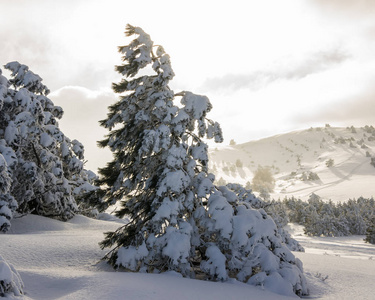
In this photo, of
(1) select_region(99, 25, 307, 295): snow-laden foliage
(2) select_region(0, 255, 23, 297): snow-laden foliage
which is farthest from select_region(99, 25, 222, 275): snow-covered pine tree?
(2) select_region(0, 255, 23, 297): snow-laden foliage

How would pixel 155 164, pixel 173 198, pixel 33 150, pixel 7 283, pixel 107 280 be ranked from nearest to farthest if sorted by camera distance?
pixel 7 283
pixel 107 280
pixel 173 198
pixel 155 164
pixel 33 150

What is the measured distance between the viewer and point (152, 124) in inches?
266

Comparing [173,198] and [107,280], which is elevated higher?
[173,198]

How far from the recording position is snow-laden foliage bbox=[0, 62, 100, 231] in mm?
10727

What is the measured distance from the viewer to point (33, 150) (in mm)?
11891

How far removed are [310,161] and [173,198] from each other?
98694 millimetres

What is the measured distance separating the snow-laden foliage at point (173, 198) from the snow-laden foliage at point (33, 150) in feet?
16.0

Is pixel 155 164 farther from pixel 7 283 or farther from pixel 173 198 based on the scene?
pixel 7 283

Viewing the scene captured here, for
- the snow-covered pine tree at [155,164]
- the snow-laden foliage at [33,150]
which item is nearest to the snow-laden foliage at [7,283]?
the snow-covered pine tree at [155,164]

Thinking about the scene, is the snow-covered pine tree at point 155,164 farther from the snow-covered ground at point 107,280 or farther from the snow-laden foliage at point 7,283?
the snow-laden foliage at point 7,283

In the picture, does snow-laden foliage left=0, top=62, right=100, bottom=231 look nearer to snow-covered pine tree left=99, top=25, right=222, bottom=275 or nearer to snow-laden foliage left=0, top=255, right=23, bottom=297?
snow-covered pine tree left=99, top=25, right=222, bottom=275

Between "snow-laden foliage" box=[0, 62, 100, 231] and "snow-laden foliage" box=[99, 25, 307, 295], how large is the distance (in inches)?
193

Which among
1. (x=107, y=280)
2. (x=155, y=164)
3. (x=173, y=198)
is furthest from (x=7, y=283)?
(x=155, y=164)

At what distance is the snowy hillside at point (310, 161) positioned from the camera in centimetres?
5675
